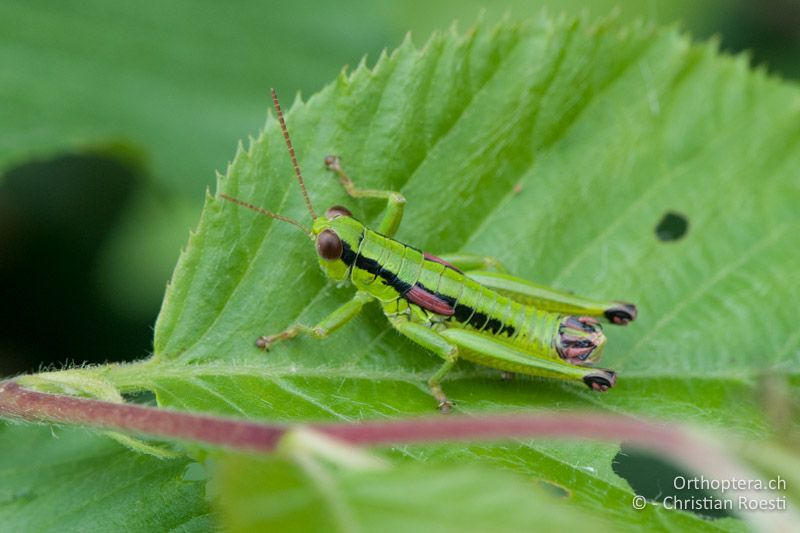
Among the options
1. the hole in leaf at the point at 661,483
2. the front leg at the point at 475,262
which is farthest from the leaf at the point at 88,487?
the hole in leaf at the point at 661,483

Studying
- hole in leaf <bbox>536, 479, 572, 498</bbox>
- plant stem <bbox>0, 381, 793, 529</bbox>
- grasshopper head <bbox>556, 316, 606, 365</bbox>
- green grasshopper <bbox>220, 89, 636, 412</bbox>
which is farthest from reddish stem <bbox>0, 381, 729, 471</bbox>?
grasshopper head <bbox>556, 316, 606, 365</bbox>

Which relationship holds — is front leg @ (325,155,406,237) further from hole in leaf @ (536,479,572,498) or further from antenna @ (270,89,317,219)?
hole in leaf @ (536,479,572,498)

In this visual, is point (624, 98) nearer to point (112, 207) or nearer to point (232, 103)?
point (232, 103)

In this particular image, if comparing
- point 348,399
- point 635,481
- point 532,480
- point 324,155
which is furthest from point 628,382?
point 324,155

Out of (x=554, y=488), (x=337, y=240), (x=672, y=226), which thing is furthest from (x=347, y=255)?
(x=672, y=226)

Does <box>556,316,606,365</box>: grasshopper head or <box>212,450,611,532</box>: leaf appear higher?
<box>556,316,606,365</box>: grasshopper head

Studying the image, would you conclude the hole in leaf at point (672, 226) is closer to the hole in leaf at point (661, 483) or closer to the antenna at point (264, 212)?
the hole in leaf at point (661, 483)

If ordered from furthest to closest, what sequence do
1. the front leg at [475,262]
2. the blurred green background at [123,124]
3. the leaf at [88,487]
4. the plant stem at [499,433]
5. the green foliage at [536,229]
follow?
1. the blurred green background at [123,124]
2. the front leg at [475,262]
3. the green foliage at [536,229]
4. the leaf at [88,487]
5. the plant stem at [499,433]
